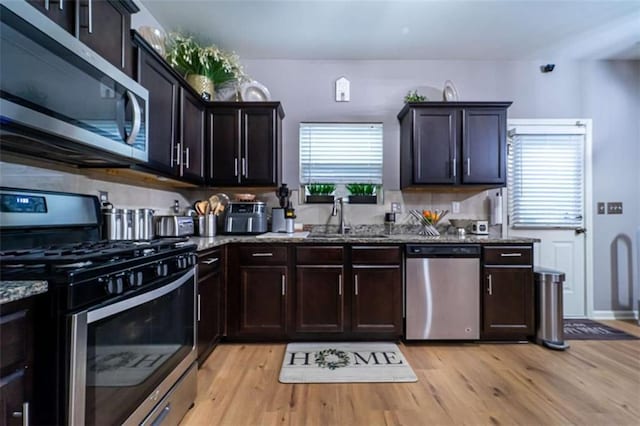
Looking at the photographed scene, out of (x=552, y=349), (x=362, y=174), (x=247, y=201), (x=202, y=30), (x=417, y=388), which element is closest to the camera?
(x=417, y=388)

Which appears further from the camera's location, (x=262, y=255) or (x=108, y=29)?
(x=262, y=255)

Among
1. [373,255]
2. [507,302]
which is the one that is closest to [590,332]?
[507,302]

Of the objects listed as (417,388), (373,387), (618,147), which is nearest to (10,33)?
(373,387)

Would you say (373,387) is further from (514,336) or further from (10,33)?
(10,33)

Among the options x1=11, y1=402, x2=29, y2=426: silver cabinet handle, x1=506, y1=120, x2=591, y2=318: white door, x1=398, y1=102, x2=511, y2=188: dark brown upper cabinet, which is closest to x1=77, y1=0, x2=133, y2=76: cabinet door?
x1=11, y1=402, x2=29, y2=426: silver cabinet handle

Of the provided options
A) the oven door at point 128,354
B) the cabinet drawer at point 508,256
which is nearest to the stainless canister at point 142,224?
the oven door at point 128,354

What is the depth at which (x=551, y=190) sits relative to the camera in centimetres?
335

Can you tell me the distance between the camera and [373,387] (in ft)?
6.43

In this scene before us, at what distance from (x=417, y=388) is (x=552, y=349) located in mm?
1424

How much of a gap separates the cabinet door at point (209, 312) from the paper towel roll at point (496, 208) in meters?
2.81

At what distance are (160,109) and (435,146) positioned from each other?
235cm

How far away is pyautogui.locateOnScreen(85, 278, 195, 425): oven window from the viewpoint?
3.38ft

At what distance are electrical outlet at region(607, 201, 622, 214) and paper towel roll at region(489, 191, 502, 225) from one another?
1.27 m

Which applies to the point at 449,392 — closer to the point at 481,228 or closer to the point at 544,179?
the point at 481,228
